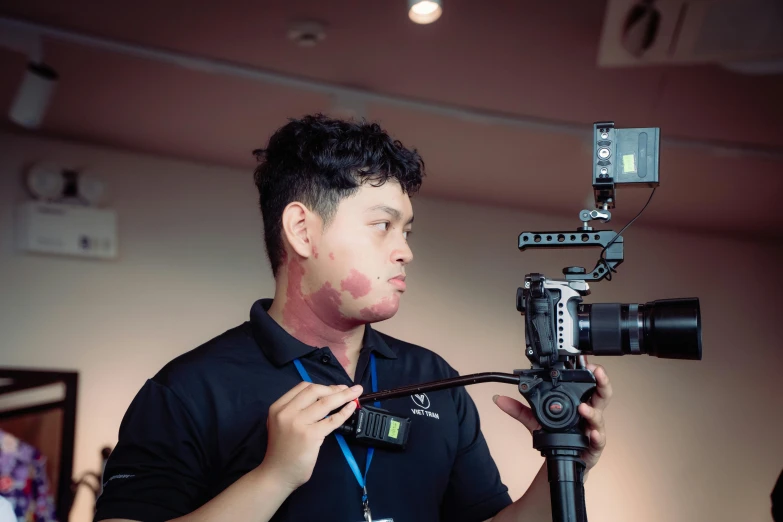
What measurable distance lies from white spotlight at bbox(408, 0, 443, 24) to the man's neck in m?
1.24

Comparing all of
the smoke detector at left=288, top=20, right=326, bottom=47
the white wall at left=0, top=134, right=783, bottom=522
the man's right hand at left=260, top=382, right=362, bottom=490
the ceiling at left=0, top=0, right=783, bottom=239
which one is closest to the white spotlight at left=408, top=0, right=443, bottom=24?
the ceiling at left=0, top=0, right=783, bottom=239

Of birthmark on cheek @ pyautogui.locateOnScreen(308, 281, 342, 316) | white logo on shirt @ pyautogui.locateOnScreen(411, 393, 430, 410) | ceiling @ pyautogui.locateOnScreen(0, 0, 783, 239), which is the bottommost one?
white logo on shirt @ pyautogui.locateOnScreen(411, 393, 430, 410)

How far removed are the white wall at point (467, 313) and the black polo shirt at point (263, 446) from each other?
87.1 inches

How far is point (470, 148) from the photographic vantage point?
390cm

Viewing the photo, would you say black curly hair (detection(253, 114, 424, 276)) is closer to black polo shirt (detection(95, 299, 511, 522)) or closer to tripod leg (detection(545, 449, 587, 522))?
black polo shirt (detection(95, 299, 511, 522))

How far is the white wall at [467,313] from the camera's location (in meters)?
3.61

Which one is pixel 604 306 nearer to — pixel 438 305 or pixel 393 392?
pixel 393 392

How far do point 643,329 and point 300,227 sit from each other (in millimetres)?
596

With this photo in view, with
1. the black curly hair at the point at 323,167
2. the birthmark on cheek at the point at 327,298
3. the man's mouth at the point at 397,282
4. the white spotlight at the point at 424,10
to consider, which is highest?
the white spotlight at the point at 424,10

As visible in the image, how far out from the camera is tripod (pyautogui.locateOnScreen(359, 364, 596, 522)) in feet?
4.25

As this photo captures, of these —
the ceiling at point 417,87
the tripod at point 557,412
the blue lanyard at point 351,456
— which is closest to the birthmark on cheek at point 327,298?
the blue lanyard at point 351,456

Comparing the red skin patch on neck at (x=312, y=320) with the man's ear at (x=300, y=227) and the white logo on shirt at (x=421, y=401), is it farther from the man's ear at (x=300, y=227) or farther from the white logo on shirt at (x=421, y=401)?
the white logo on shirt at (x=421, y=401)

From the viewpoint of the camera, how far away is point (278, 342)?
1.53 m

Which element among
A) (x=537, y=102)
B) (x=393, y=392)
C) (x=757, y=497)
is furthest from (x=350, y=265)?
(x=757, y=497)
